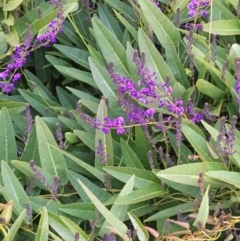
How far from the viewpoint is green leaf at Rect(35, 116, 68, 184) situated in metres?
1.09

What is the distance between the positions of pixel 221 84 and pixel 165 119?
0.58 ft

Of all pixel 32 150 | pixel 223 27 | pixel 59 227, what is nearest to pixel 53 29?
pixel 32 150

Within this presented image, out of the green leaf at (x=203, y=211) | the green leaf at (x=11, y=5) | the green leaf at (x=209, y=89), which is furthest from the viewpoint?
the green leaf at (x=11, y=5)

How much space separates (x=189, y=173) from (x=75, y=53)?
581 mm

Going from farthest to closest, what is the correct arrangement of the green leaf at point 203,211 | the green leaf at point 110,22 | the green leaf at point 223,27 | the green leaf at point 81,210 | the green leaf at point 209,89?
the green leaf at point 110,22
the green leaf at point 223,27
the green leaf at point 209,89
the green leaf at point 81,210
the green leaf at point 203,211

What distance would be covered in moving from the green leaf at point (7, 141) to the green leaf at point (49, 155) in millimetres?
85

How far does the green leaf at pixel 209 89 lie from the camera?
43.8 inches

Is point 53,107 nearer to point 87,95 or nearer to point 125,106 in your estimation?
point 87,95

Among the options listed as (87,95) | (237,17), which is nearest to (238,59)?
(237,17)

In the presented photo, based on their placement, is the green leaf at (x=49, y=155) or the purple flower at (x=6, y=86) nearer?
the green leaf at (x=49, y=155)

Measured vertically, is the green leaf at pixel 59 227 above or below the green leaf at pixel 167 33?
below

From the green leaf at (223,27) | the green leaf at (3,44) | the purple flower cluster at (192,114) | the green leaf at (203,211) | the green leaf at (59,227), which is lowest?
the green leaf at (59,227)

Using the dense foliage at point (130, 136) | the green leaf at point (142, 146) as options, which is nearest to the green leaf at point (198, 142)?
the dense foliage at point (130, 136)

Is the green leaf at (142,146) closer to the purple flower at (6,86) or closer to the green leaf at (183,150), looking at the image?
the green leaf at (183,150)
